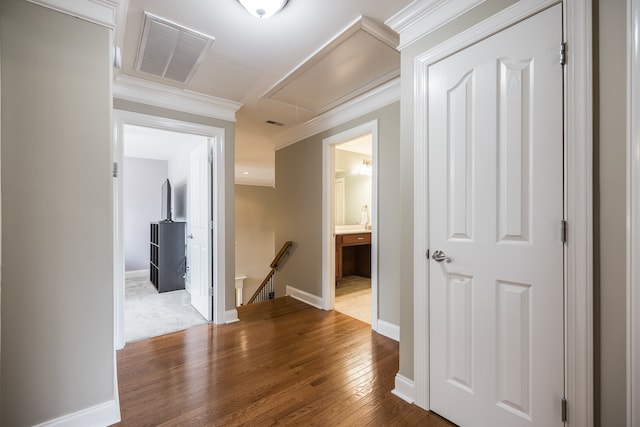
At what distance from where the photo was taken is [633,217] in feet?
3.38

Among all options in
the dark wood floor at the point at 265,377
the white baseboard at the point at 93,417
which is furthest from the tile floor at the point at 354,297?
the white baseboard at the point at 93,417

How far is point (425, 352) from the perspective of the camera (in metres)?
1.68

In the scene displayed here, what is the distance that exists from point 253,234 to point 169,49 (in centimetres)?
655

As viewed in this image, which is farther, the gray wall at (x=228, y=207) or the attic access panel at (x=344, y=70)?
the gray wall at (x=228, y=207)

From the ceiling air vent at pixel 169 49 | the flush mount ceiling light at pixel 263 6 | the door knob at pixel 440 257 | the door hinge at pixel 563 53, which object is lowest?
the door knob at pixel 440 257

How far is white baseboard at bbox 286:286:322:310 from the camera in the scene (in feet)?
11.8

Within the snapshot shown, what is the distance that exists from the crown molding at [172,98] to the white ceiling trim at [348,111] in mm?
999

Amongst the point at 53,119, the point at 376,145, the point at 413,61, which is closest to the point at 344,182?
the point at 376,145

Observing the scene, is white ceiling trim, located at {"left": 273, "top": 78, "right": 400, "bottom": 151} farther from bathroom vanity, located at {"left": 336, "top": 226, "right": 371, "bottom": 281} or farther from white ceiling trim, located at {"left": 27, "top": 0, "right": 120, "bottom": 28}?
white ceiling trim, located at {"left": 27, "top": 0, "right": 120, "bottom": 28}

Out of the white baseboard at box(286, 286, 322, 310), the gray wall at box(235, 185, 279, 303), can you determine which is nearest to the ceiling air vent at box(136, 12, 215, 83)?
the white baseboard at box(286, 286, 322, 310)

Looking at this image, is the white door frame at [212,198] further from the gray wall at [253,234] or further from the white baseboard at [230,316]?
the gray wall at [253,234]

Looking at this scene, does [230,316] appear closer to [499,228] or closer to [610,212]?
[499,228]

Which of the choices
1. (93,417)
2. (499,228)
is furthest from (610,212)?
(93,417)

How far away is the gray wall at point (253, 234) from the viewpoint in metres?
7.90
